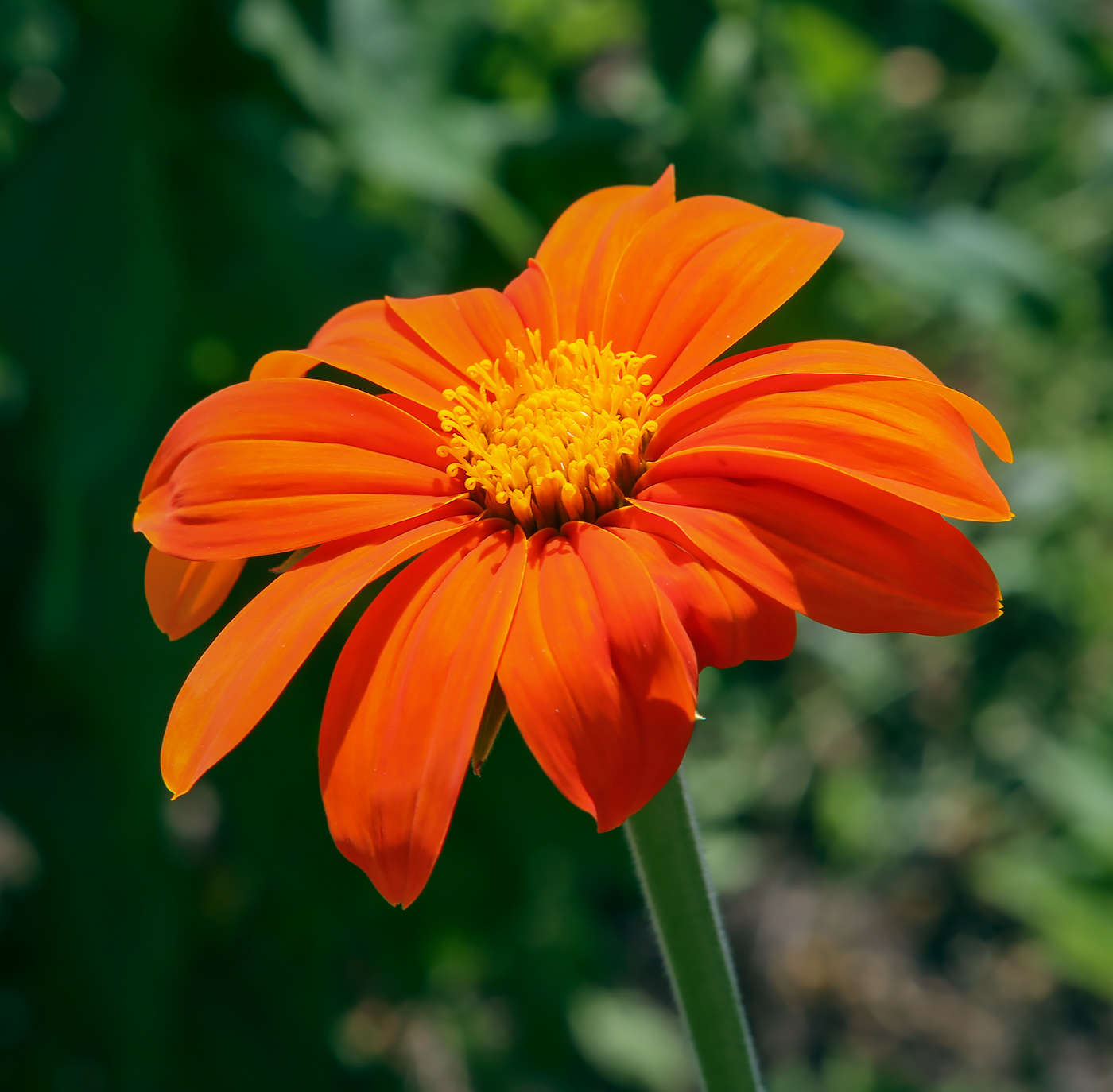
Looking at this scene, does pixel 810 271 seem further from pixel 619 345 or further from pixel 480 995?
pixel 480 995

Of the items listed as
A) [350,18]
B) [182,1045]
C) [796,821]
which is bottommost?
[182,1045]

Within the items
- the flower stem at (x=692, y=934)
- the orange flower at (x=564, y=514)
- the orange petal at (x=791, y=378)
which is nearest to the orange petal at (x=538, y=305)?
the orange flower at (x=564, y=514)

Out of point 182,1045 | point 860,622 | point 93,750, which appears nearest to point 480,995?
point 182,1045

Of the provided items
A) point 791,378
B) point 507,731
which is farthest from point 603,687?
point 507,731

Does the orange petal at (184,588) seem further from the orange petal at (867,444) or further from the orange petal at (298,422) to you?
the orange petal at (867,444)

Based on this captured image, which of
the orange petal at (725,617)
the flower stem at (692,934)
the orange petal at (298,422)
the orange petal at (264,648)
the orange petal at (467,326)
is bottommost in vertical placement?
the flower stem at (692,934)

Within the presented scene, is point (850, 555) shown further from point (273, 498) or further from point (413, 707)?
point (273, 498)

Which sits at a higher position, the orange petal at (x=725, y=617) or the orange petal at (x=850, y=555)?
the orange petal at (x=850, y=555)
